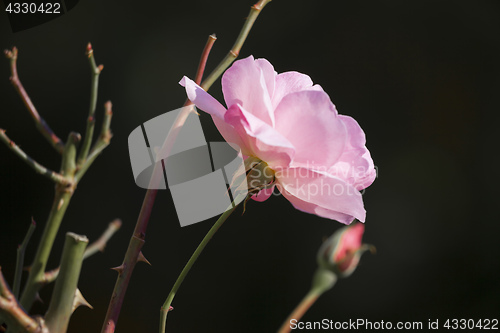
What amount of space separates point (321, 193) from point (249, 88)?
67 millimetres

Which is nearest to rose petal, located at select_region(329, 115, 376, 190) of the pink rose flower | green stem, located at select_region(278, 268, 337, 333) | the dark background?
the pink rose flower

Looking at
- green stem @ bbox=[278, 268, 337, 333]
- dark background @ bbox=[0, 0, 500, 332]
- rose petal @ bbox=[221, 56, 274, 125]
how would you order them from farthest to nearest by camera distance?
dark background @ bbox=[0, 0, 500, 332] < rose petal @ bbox=[221, 56, 274, 125] < green stem @ bbox=[278, 268, 337, 333]

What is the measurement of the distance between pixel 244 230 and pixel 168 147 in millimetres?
1043

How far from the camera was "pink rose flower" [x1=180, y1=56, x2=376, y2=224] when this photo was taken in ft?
0.86

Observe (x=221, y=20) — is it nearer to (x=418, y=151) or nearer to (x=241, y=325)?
(x=418, y=151)

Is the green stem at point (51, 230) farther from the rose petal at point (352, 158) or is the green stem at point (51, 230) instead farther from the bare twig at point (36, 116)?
the rose petal at point (352, 158)

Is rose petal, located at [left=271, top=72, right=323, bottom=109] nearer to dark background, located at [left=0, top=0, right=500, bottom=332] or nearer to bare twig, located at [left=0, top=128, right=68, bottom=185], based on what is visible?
bare twig, located at [left=0, top=128, right=68, bottom=185]

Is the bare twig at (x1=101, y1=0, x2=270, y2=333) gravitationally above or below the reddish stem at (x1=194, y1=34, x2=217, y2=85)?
below

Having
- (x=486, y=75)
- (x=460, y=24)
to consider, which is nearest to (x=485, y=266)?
(x=486, y=75)

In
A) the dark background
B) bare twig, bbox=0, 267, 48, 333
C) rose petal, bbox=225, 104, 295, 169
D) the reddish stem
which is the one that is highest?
the reddish stem

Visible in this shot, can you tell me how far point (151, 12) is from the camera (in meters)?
1.33

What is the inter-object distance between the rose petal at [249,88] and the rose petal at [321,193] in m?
0.03

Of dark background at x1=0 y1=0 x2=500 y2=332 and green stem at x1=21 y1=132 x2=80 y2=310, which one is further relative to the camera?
dark background at x1=0 y1=0 x2=500 y2=332

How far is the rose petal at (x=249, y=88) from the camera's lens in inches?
10.9
